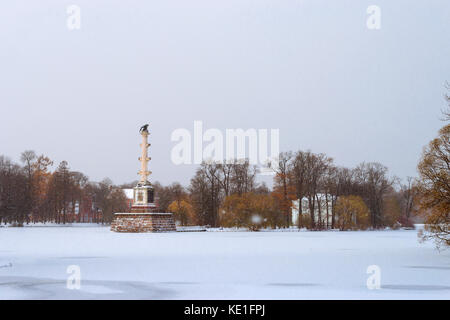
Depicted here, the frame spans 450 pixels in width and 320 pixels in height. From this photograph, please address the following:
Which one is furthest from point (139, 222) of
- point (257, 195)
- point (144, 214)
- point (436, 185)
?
point (436, 185)

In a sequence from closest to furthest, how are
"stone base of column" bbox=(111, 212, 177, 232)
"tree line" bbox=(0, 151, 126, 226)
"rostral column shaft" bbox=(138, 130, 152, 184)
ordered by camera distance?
"stone base of column" bbox=(111, 212, 177, 232) → "rostral column shaft" bbox=(138, 130, 152, 184) → "tree line" bbox=(0, 151, 126, 226)

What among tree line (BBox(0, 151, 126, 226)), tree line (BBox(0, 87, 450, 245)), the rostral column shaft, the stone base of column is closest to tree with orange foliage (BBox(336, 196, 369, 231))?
tree line (BBox(0, 87, 450, 245))

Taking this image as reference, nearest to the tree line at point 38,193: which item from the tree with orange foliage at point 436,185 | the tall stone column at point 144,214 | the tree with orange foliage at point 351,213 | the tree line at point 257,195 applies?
the tree line at point 257,195

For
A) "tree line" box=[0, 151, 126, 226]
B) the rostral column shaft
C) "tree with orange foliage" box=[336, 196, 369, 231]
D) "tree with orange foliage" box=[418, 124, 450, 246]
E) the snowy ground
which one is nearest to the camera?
the snowy ground

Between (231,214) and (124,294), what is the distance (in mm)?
52312

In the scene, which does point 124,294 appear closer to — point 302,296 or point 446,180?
point 302,296

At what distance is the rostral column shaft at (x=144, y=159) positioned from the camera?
59.2 m

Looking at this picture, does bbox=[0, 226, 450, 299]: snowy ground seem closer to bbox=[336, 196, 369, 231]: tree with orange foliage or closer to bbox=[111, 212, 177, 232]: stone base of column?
bbox=[111, 212, 177, 232]: stone base of column

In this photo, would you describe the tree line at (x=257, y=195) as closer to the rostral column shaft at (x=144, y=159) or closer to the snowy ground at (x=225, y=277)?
the rostral column shaft at (x=144, y=159)

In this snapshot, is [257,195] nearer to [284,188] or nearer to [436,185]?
[284,188]

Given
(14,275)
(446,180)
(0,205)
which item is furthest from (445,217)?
(0,205)

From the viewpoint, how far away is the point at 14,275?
15008 millimetres

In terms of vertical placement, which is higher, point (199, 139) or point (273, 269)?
point (199, 139)

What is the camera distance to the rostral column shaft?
→ 5925cm
